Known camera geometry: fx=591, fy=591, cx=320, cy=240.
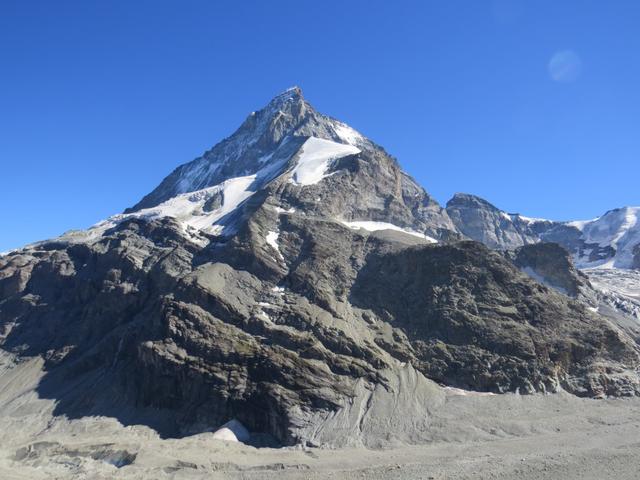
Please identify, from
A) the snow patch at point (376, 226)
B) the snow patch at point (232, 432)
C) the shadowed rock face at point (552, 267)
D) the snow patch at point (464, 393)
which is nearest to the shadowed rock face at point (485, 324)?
the snow patch at point (464, 393)

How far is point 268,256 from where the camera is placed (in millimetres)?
139000

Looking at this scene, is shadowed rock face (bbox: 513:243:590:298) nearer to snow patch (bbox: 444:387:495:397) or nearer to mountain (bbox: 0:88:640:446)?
mountain (bbox: 0:88:640:446)

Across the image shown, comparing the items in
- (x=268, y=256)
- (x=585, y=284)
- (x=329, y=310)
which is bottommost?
(x=329, y=310)

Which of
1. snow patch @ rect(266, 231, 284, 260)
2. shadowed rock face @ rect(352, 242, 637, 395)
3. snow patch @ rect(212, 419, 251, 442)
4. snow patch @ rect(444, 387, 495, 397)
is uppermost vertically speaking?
snow patch @ rect(266, 231, 284, 260)

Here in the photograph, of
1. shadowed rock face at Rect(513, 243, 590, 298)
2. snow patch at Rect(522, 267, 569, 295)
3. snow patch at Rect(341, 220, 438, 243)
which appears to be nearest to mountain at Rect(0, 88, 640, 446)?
shadowed rock face at Rect(513, 243, 590, 298)

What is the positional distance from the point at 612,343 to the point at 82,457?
97.2 meters

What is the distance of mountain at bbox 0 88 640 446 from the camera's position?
98.9m

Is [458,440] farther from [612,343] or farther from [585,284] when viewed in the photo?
[585,284]

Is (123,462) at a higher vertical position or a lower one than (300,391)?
lower

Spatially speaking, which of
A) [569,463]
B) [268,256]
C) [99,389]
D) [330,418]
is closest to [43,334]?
A: [99,389]

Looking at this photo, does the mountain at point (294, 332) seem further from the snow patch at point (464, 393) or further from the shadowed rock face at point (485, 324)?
the snow patch at point (464, 393)

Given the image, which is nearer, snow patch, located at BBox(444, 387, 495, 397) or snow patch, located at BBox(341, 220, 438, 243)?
snow patch, located at BBox(444, 387, 495, 397)

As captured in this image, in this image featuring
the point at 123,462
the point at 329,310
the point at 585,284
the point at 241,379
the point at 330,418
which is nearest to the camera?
the point at 123,462

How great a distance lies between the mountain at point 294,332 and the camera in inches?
3893
